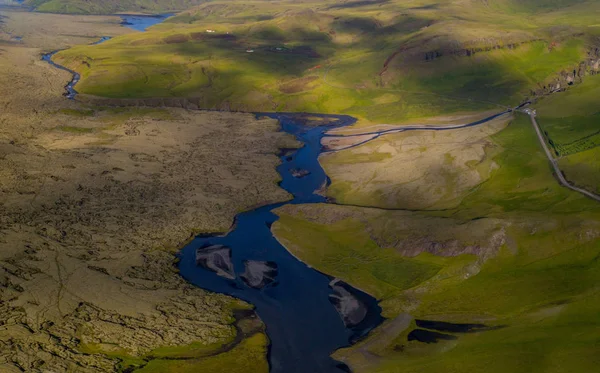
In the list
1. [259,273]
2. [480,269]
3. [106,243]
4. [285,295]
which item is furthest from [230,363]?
[480,269]

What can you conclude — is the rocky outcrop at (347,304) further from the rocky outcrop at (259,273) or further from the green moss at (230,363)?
the green moss at (230,363)

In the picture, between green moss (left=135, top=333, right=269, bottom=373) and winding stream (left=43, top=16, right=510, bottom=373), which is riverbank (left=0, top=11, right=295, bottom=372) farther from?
winding stream (left=43, top=16, right=510, bottom=373)

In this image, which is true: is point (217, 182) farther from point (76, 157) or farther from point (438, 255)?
point (438, 255)

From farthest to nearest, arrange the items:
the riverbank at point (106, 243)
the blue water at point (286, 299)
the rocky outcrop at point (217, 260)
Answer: the rocky outcrop at point (217, 260) < the blue water at point (286, 299) < the riverbank at point (106, 243)

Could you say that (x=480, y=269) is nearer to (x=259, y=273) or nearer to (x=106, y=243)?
(x=259, y=273)

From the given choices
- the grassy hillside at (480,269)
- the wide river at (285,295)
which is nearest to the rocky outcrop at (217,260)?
the wide river at (285,295)

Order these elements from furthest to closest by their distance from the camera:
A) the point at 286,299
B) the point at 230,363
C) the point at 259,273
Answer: the point at 259,273 < the point at 286,299 < the point at 230,363
